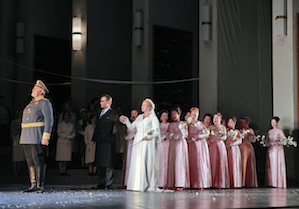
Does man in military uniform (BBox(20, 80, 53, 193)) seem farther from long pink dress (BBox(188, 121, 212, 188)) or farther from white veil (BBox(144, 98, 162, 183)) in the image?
long pink dress (BBox(188, 121, 212, 188))

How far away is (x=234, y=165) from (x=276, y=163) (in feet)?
2.73

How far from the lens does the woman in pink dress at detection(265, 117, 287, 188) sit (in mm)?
7969

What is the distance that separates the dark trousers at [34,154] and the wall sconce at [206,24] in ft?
14.9

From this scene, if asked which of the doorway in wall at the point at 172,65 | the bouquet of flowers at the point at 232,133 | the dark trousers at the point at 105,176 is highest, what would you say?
the doorway in wall at the point at 172,65

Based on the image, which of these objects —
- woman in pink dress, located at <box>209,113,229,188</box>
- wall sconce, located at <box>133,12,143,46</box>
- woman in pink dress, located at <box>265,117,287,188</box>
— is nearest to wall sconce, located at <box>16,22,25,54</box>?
wall sconce, located at <box>133,12,143,46</box>

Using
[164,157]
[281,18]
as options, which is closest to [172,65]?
[281,18]

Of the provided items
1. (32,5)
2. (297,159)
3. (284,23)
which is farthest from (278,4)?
(32,5)

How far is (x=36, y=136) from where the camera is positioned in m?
5.62

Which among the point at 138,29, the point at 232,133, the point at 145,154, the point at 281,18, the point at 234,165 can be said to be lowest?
the point at 234,165

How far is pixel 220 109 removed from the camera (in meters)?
8.70

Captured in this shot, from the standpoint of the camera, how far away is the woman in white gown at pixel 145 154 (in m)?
6.29

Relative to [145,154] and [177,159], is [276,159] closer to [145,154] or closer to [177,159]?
[177,159]

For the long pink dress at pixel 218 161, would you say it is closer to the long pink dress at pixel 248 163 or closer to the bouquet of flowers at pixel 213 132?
the bouquet of flowers at pixel 213 132

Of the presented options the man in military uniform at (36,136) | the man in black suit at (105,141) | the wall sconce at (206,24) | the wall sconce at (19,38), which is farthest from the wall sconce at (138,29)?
the man in military uniform at (36,136)
